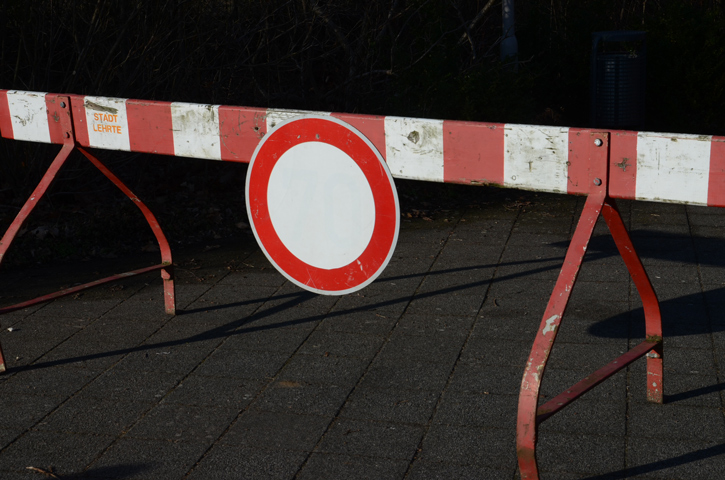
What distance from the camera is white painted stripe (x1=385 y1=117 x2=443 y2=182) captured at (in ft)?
10.6

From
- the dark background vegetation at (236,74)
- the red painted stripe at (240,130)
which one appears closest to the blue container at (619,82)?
the dark background vegetation at (236,74)

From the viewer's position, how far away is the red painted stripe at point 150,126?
397cm

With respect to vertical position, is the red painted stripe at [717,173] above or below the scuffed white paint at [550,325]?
above

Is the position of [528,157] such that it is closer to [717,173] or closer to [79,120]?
[717,173]

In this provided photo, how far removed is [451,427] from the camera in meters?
3.45

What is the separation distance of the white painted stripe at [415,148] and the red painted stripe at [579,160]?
1.76ft

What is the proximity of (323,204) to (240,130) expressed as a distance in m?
0.62

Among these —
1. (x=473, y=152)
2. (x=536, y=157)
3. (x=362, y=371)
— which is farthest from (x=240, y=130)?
(x=536, y=157)

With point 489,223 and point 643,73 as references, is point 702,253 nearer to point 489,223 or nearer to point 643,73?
point 489,223

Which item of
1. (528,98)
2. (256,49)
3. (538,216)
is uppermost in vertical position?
(256,49)

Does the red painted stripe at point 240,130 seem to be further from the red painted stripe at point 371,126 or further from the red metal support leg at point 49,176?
the red metal support leg at point 49,176

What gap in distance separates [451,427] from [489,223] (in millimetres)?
3605

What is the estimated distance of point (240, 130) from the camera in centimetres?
374

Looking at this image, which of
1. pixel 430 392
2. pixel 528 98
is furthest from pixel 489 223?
pixel 430 392
